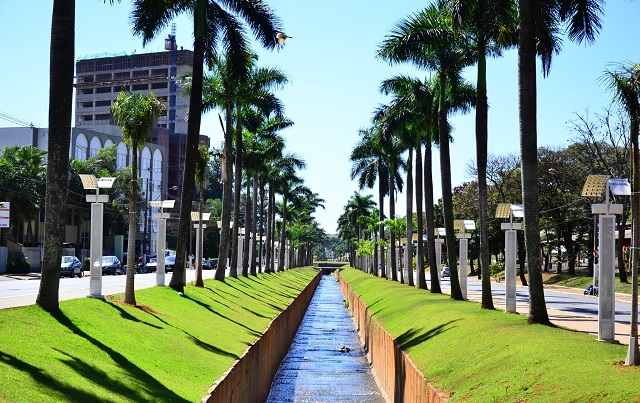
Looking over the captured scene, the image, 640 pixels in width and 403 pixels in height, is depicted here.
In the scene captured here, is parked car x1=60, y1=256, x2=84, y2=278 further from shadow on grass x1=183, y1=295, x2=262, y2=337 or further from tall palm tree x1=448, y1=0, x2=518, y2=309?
tall palm tree x1=448, y1=0, x2=518, y2=309

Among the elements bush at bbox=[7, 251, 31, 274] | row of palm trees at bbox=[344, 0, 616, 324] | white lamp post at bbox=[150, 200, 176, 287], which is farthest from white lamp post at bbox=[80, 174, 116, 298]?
bush at bbox=[7, 251, 31, 274]

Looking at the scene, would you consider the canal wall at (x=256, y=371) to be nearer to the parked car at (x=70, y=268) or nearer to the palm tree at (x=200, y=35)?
the palm tree at (x=200, y=35)

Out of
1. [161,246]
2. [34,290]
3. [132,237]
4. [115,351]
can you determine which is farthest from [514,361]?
[34,290]

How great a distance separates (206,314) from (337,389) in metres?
4.53

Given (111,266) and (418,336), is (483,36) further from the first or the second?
(111,266)

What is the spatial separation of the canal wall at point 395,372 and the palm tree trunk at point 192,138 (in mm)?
7055

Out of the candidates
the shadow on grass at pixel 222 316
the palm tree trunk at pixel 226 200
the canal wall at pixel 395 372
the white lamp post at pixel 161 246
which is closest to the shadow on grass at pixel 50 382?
the canal wall at pixel 395 372

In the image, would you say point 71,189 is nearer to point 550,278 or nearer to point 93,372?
point 550,278

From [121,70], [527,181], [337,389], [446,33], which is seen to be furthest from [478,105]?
[121,70]

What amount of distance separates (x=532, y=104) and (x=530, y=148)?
3.38 feet

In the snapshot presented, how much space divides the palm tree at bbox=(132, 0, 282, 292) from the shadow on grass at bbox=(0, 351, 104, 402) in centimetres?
1652

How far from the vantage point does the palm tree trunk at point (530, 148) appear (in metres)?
18.5

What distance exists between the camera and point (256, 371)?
2011cm

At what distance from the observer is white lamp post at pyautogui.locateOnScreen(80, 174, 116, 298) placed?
21.6 metres
